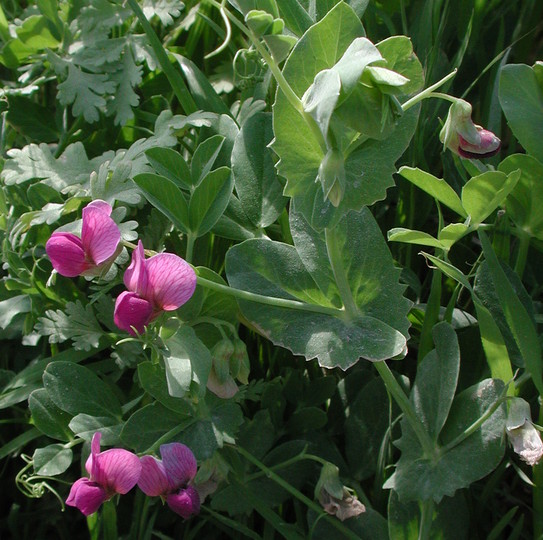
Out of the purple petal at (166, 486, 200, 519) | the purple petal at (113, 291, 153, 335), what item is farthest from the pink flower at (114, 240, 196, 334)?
the purple petal at (166, 486, 200, 519)

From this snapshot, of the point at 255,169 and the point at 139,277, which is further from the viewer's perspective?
the point at 255,169

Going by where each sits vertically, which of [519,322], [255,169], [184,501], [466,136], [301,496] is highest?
[466,136]

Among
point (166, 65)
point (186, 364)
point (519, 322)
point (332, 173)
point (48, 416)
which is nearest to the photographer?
point (332, 173)

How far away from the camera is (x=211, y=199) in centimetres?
99

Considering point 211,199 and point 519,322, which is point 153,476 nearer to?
point 211,199

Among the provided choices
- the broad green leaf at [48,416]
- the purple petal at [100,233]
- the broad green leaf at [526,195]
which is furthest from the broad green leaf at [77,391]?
the broad green leaf at [526,195]

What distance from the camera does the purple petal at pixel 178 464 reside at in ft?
3.01

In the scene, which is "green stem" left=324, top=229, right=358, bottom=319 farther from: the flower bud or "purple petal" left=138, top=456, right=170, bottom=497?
"purple petal" left=138, top=456, right=170, bottom=497

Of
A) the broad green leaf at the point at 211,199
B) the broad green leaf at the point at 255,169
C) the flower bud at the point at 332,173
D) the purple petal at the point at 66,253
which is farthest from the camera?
the broad green leaf at the point at 255,169

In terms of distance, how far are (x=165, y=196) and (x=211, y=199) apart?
63mm

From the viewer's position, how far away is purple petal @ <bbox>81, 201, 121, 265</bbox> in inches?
34.7

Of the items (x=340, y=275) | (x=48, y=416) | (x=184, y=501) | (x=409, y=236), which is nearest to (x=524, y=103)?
(x=409, y=236)

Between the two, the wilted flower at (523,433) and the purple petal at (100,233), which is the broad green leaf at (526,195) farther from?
the purple petal at (100,233)

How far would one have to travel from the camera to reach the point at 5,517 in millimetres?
1287
